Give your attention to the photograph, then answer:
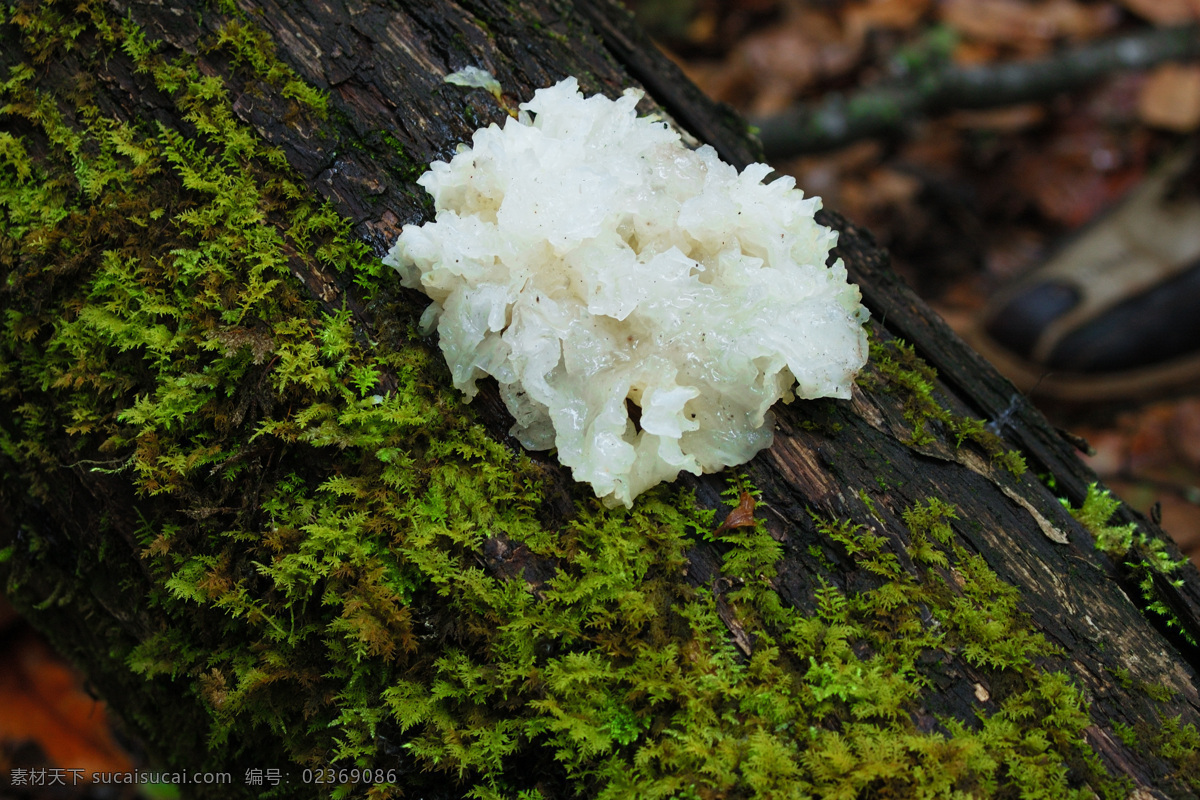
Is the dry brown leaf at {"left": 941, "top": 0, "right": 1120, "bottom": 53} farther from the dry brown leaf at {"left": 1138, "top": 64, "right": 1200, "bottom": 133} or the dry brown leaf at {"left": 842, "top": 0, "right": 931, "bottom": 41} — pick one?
the dry brown leaf at {"left": 1138, "top": 64, "right": 1200, "bottom": 133}

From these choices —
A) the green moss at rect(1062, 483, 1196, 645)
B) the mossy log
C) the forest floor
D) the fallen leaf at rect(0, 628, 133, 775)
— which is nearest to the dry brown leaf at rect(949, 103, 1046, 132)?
the forest floor

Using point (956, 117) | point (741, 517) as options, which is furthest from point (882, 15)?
point (741, 517)

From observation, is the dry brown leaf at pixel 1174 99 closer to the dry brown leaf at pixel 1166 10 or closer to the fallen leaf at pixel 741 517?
the dry brown leaf at pixel 1166 10

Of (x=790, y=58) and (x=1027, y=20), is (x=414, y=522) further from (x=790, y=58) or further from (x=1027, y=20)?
(x=1027, y=20)

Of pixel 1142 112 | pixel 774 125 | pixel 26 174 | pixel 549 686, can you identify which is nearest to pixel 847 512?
pixel 549 686

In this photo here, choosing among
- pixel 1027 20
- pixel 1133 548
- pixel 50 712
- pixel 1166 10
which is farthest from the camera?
pixel 1027 20

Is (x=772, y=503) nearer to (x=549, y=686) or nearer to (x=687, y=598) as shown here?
(x=687, y=598)
